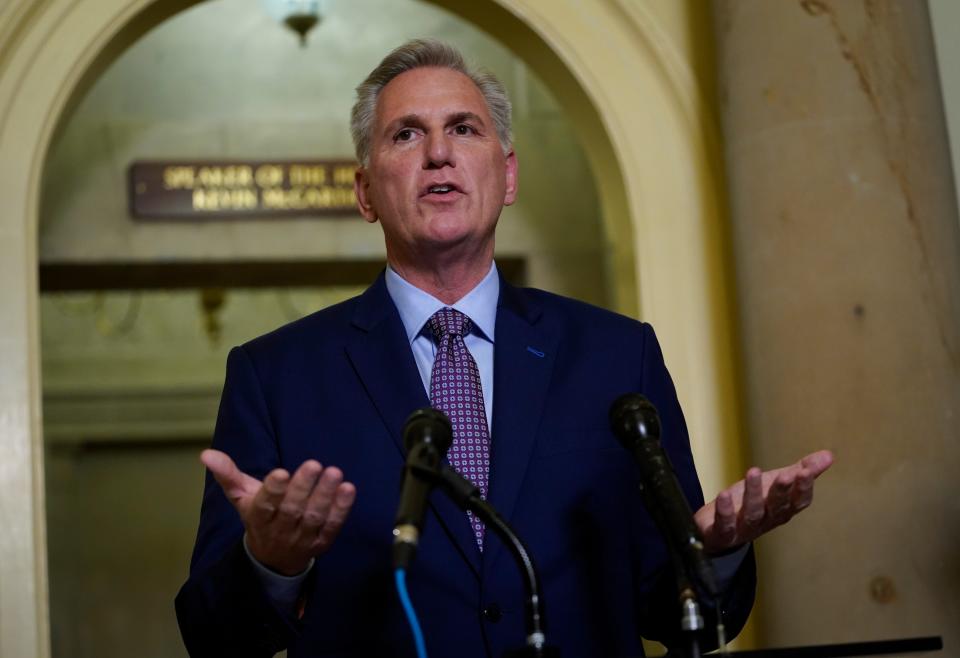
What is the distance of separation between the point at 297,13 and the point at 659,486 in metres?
4.44

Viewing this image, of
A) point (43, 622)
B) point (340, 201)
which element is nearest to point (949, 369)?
point (43, 622)

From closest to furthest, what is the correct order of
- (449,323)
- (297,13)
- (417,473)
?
(417,473) → (449,323) → (297,13)

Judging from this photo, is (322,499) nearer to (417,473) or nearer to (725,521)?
(417,473)

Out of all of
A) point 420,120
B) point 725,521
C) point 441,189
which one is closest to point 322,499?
point 725,521

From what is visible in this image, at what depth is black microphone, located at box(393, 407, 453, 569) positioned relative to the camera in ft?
5.19

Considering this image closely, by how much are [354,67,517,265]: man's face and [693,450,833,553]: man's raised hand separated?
2.24 ft

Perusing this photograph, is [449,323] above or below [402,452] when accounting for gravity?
above

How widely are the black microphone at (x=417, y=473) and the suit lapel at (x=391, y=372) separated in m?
0.50

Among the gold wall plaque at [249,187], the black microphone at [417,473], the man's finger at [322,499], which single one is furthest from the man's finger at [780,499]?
the gold wall plaque at [249,187]

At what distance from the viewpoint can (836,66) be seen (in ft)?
12.6

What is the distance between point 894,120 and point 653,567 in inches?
74.4

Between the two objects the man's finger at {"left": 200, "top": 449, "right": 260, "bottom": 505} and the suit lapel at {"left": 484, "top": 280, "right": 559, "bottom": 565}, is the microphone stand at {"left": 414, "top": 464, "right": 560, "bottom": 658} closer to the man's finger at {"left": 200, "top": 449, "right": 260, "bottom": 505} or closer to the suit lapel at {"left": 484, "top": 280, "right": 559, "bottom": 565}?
the man's finger at {"left": 200, "top": 449, "right": 260, "bottom": 505}

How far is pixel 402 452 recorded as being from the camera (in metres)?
2.32

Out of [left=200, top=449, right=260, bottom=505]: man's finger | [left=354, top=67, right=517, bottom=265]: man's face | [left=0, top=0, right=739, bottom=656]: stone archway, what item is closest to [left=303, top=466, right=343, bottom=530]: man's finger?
[left=200, top=449, right=260, bottom=505]: man's finger
